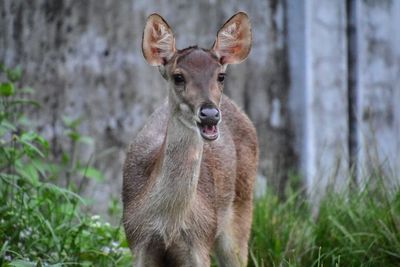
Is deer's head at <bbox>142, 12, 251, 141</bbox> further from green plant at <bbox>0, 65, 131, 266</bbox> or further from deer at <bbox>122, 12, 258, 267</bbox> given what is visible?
green plant at <bbox>0, 65, 131, 266</bbox>

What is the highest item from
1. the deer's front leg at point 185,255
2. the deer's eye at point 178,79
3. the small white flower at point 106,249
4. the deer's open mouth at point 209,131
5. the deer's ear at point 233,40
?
the deer's ear at point 233,40

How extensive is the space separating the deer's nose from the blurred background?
7.01 feet

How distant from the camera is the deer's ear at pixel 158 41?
17.6 feet

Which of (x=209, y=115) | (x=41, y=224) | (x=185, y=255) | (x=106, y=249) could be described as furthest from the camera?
(x=106, y=249)

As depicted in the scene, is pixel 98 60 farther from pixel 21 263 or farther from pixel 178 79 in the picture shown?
pixel 21 263

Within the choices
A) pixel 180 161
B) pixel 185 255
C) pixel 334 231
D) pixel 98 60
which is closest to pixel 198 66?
pixel 180 161

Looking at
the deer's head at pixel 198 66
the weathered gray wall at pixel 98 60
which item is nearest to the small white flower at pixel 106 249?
the deer's head at pixel 198 66

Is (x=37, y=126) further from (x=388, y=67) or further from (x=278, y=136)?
(x=388, y=67)

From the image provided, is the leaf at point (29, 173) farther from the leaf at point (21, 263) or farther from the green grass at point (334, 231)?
the green grass at point (334, 231)

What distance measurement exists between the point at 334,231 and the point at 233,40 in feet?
4.66

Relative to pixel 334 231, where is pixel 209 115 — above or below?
above

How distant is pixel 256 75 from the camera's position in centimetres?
855

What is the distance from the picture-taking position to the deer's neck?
16.8 feet

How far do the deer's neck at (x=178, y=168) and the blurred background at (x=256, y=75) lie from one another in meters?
1.85
